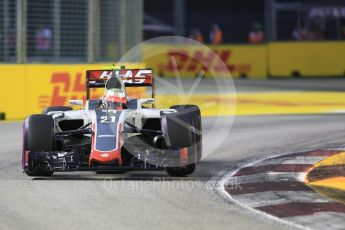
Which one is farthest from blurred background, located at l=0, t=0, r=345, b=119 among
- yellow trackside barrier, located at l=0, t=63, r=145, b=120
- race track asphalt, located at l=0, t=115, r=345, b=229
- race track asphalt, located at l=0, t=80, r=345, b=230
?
race track asphalt, located at l=0, t=115, r=345, b=229

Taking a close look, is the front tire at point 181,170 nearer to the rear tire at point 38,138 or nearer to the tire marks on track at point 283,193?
the tire marks on track at point 283,193

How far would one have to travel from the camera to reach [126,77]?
429 inches

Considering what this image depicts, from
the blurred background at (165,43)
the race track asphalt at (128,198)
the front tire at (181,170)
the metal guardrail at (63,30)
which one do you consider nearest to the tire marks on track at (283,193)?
the race track asphalt at (128,198)

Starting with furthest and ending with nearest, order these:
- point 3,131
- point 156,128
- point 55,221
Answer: point 3,131 < point 156,128 < point 55,221

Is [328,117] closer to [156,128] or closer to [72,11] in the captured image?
[72,11]

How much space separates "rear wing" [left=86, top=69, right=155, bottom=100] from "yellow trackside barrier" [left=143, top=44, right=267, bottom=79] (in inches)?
810

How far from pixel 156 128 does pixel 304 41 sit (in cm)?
2180

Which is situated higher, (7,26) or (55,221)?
(7,26)

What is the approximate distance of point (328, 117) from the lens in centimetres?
1725

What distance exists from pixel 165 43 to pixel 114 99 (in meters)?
22.7

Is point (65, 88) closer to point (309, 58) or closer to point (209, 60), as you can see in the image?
point (309, 58)

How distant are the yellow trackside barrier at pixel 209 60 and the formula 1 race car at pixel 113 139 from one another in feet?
70.2

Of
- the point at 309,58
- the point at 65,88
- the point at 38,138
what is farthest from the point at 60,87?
the point at 309,58

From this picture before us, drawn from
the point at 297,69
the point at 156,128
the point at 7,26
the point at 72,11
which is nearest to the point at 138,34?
the point at 72,11
